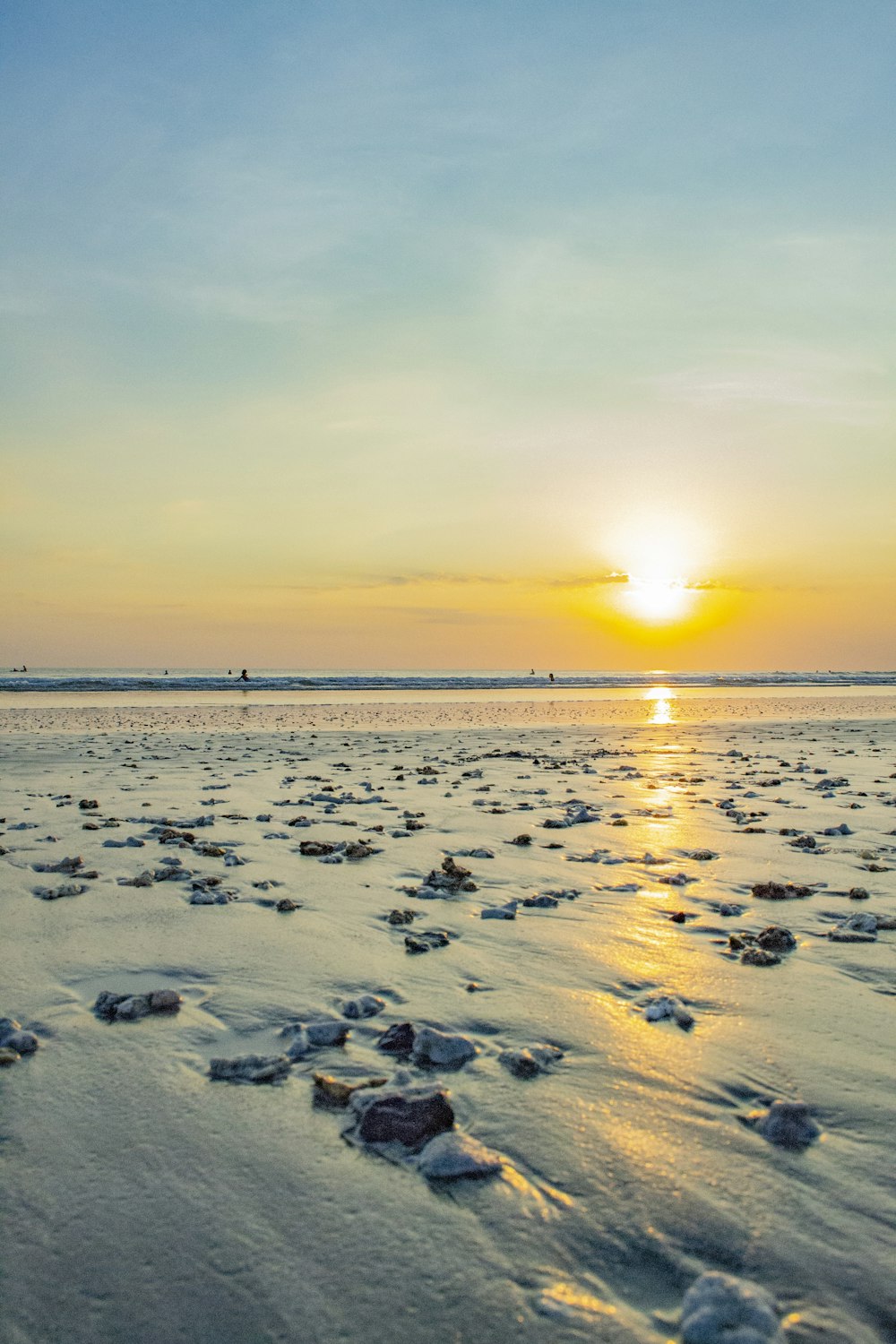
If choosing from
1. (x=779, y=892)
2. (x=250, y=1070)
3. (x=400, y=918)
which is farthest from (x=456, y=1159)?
(x=779, y=892)

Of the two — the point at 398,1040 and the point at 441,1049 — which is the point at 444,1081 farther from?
the point at 398,1040

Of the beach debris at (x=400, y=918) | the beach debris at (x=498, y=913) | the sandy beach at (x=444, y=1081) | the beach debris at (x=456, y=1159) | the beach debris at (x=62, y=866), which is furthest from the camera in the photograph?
the beach debris at (x=62, y=866)

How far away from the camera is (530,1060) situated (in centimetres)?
320

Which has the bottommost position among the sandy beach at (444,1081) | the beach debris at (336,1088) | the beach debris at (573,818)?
the sandy beach at (444,1081)

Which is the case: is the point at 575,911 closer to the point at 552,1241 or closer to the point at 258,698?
the point at 552,1241

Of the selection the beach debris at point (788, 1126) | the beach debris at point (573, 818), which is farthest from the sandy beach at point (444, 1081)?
the beach debris at point (573, 818)

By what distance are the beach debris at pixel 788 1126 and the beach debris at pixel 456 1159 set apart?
90 centimetres

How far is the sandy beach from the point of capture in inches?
82.4

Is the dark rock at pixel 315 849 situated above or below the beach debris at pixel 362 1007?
above

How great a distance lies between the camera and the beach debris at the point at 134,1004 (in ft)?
12.2

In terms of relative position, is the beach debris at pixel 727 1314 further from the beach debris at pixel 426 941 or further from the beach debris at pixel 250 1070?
the beach debris at pixel 426 941

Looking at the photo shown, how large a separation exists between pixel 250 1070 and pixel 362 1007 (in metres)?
0.69

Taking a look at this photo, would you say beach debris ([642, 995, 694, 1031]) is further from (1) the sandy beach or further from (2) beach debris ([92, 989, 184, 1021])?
(2) beach debris ([92, 989, 184, 1021])

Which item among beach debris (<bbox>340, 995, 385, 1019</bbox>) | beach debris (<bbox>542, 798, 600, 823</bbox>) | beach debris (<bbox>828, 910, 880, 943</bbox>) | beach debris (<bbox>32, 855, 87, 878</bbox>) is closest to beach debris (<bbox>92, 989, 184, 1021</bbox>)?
beach debris (<bbox>340, 995, 385, 1019</bbox>)
